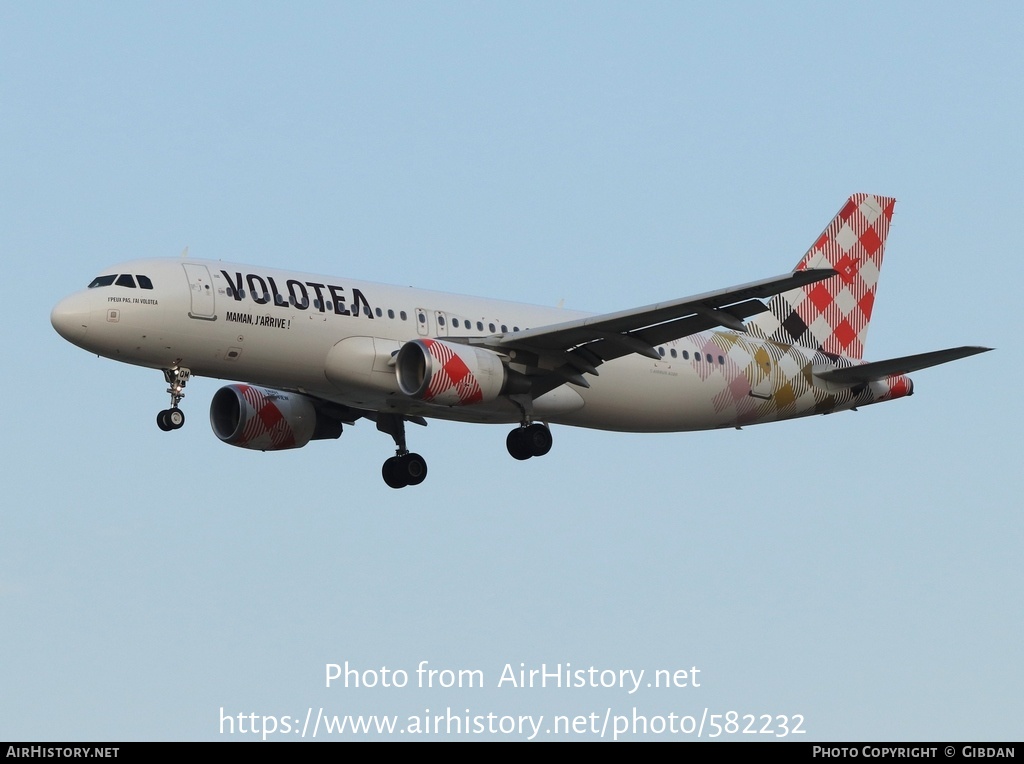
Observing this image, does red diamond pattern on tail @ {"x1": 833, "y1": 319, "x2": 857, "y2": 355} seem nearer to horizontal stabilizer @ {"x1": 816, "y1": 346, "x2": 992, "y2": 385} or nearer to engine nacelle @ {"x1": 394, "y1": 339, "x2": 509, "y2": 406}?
horizontal stabilizer @ {"x1": 816, "y1": 346, "x2": 992, "y2": 385}

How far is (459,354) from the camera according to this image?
38.9 meters

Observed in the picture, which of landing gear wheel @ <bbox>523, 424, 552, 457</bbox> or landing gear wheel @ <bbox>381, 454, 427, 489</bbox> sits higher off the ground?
landing gear wheel @ <bbox>381, 454, 427, 489</bbox>

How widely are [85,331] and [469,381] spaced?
27.7ft

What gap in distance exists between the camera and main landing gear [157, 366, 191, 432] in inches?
1478

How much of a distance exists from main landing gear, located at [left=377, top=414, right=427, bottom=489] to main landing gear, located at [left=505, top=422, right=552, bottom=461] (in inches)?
129

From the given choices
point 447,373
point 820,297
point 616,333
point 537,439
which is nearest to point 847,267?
point 820,297

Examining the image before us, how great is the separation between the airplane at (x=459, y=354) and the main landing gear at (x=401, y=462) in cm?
5

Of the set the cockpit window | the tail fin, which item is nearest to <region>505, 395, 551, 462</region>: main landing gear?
the tail fin

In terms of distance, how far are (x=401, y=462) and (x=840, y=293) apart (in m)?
13.3

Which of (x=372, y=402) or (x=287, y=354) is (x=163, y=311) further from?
(x=372, y=402)

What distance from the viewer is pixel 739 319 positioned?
123ft

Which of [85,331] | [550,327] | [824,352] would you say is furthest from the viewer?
[824,352]

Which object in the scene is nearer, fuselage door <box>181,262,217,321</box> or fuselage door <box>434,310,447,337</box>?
fuselage door <box>181,262,217,321</box>

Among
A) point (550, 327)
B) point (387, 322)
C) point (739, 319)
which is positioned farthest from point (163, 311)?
point (739, 319)
